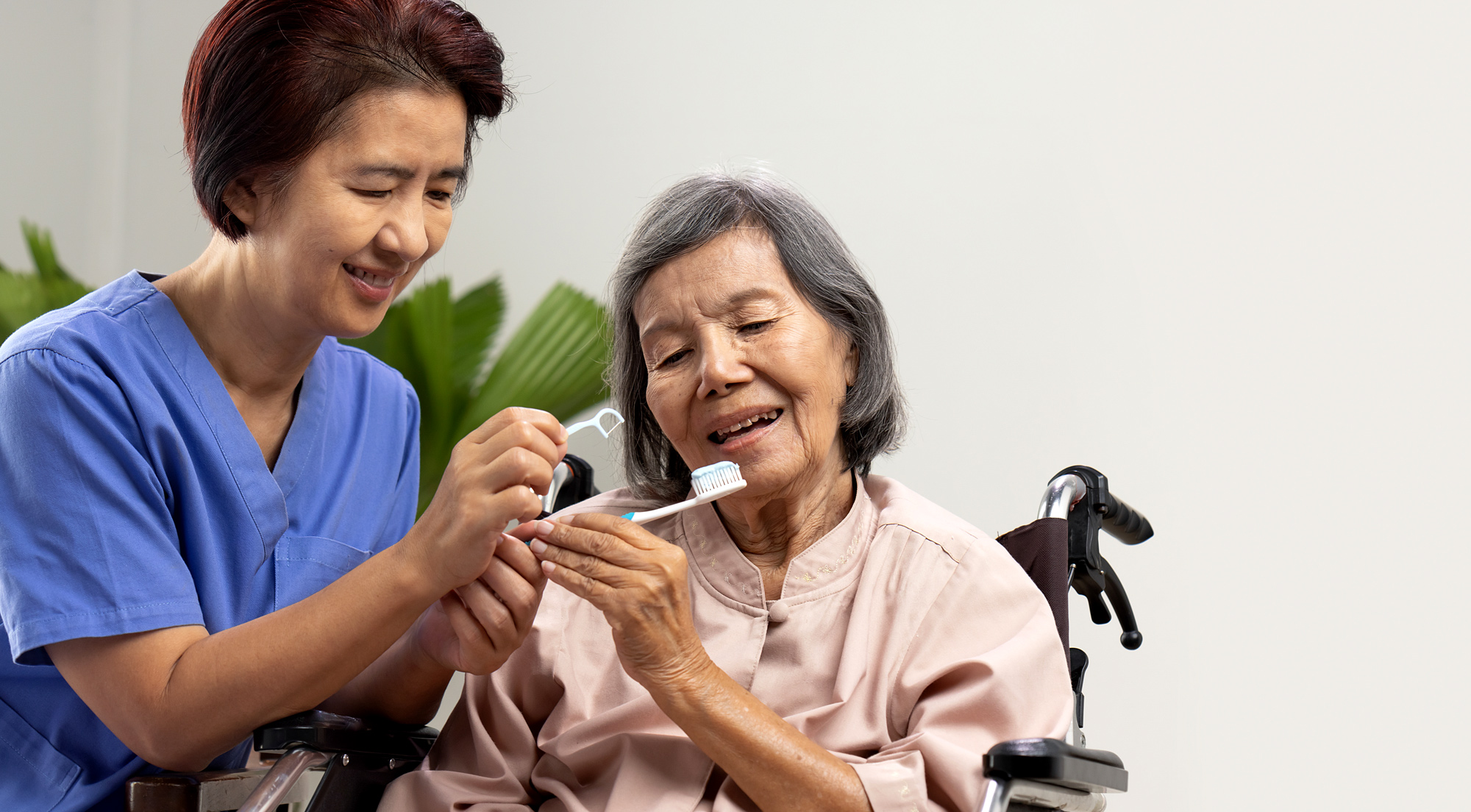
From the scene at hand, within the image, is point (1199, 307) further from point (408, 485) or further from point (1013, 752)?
point (408, 485)

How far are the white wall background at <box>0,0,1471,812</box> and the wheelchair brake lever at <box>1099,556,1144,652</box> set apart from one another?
0.70m

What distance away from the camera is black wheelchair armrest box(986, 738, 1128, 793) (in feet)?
3.23

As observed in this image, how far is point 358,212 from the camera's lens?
1167mm

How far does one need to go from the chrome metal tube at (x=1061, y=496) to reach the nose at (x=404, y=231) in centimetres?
88

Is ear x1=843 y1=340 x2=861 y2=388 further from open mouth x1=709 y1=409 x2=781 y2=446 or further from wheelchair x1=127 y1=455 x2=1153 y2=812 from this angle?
wheelchair x1=127 y1=455 x2=1153 y2=812

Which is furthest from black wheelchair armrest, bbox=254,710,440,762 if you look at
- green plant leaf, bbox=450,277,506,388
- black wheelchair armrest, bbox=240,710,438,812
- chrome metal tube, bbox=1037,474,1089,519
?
green plant leaf, bbox=450,277,506,388

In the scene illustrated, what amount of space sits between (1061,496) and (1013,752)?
563 millimetres

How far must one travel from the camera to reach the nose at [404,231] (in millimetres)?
1186

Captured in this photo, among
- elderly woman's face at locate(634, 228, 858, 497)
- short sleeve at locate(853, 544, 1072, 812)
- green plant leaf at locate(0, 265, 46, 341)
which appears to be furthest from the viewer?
green plant leaf at locate(0, 265, 46, 341)

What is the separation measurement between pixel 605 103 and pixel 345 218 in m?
1.93

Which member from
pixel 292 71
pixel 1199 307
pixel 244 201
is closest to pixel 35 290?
pixel 244 201

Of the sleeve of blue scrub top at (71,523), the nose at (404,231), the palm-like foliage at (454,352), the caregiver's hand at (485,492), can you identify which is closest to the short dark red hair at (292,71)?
the nose at (404,231)

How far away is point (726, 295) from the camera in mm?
1326

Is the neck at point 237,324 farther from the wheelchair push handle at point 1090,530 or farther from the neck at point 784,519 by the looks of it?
the wheelchair push handle at point 1090,530
